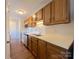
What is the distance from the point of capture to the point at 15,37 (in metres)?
11.1

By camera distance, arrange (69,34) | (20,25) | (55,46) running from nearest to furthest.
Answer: (55,46)
(69,34)
(20,25)

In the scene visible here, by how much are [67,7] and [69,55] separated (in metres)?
0.99

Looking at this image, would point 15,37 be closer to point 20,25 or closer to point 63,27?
point 20,25

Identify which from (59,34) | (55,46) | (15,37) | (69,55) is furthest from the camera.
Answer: (15,37)

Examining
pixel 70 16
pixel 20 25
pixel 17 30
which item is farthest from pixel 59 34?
pixel 17 30

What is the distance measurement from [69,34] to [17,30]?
9044 millimetres

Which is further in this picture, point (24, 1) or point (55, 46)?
point (24, 1)

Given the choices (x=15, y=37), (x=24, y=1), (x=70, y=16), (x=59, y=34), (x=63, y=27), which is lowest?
(x=15, y=37)

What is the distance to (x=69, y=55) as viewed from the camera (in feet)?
5.56

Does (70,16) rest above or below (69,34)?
above

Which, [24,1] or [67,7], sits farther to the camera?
[24,1]
